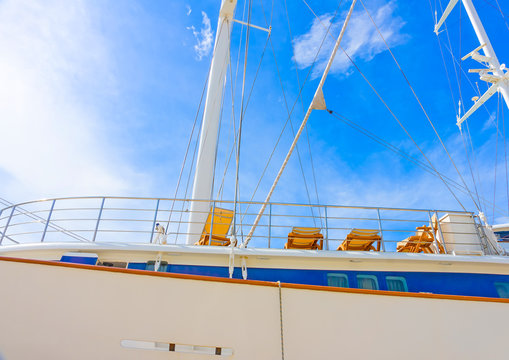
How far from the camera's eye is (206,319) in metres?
3.15

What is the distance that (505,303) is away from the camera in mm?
3625

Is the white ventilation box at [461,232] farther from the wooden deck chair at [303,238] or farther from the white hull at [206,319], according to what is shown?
the white hull at [206,319]

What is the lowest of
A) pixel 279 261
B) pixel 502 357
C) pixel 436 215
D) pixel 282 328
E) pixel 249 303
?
pixel 502 357

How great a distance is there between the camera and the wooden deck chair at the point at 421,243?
6.28m

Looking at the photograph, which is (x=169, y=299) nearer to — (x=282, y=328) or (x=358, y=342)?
(x=282, y=328)

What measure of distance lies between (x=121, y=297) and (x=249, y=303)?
54.4 inches

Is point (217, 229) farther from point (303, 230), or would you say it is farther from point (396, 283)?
point (396, 283)

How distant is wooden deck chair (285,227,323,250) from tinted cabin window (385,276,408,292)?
143 centimetres

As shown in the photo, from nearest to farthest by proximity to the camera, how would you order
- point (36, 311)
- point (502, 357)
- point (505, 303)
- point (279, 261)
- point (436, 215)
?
point (36, 311) → point (502, 357) → point (505, 303) → point (279, 261) → point (436, 215)

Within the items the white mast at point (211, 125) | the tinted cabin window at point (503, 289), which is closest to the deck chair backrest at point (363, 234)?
the tinted cabin window at point (503, 289)

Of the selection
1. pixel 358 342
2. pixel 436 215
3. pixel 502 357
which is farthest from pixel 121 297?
pixel 436 215

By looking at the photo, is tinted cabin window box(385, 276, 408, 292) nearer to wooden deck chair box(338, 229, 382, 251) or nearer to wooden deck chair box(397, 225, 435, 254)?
wooden deck chair box(338, 229, 382, 251)

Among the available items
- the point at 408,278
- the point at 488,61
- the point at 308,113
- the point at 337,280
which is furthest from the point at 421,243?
the point at 488,61

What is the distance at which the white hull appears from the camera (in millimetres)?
3016
